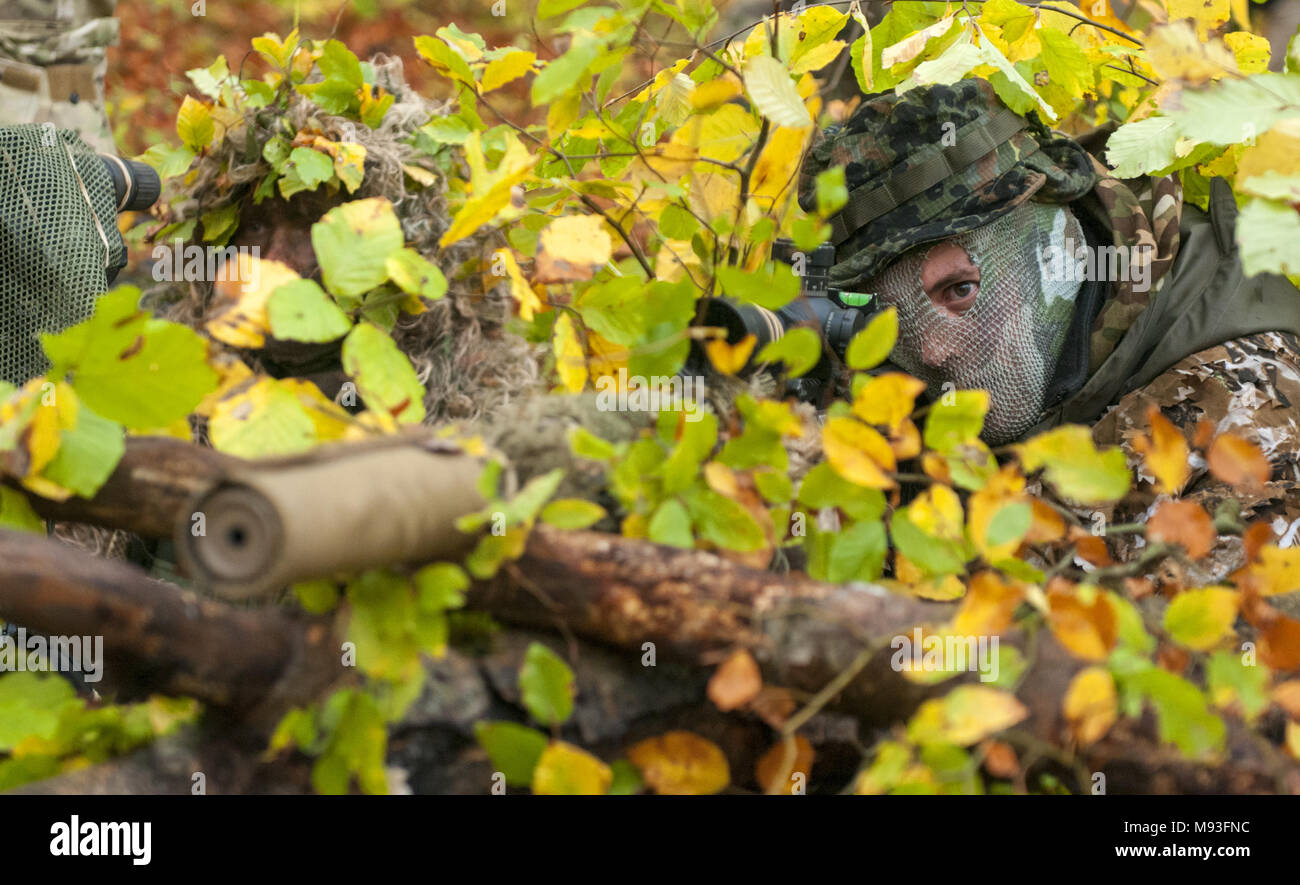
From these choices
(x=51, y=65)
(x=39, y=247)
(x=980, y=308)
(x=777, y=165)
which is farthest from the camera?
(x=51, y=65)

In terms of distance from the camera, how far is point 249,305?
1.08 meters

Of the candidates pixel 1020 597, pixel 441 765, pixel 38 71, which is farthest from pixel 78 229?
pixel 38 71

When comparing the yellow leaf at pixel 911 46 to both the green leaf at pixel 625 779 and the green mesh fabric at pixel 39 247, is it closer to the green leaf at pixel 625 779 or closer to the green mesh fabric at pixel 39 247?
the green leaf at pixel 625 779

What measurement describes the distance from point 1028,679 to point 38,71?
11.8 feet

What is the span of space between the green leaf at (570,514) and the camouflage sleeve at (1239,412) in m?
1.31

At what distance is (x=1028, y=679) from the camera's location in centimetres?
89

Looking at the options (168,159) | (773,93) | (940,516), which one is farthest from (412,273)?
(168,159)

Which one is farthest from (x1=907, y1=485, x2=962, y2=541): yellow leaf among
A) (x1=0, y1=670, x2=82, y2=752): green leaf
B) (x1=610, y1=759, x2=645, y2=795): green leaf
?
(x1=0, y1=670, x2=82, y2=752): green leaf

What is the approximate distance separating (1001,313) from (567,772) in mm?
1508

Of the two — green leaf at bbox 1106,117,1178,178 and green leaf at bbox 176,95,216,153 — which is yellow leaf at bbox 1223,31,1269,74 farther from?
green leaf at bbox 176,95,216,153

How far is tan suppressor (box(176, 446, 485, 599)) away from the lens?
739 millimetres

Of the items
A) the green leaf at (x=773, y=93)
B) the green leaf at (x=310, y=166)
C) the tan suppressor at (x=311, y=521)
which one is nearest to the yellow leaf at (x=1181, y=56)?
the green leaf at (x=773, y=93)

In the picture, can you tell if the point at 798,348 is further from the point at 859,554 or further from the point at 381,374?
the point at 381,374

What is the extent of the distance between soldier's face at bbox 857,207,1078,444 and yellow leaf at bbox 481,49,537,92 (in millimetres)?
836
